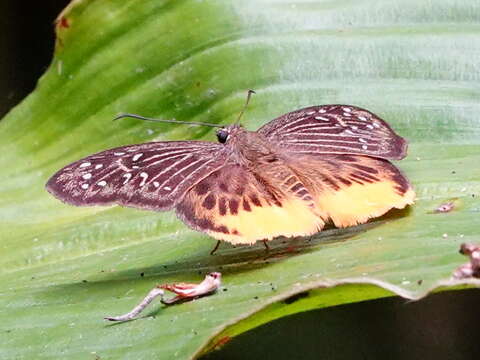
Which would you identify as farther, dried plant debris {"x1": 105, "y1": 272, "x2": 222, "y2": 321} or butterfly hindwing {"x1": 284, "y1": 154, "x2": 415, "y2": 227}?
butterfly hindwing {"x1": 284, "y1": 154, "x2": 415, "y2": 227}

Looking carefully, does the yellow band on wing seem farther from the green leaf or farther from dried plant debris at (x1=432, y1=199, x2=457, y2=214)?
dried plant debris at (x1=432, y1=199, x2=457, y2=214)

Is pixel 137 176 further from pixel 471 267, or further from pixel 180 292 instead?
pixel 471 267

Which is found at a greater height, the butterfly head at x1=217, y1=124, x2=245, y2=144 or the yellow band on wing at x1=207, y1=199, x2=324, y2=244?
the butterfly head at x1=217, y1=124, x2=245, y2=144

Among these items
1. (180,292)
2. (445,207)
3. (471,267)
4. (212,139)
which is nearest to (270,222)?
(180,292)

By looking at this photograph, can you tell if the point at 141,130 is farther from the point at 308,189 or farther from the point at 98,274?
the point at 308,189

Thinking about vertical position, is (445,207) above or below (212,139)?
below

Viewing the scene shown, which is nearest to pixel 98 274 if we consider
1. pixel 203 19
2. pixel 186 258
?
pixel 186 258

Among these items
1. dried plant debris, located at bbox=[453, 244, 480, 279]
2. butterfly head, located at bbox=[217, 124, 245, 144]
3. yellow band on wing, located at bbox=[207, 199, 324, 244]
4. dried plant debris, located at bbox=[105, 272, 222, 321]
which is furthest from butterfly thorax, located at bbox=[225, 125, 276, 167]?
dried plant debris, located at bbox=[453, 244, 480, 279]
